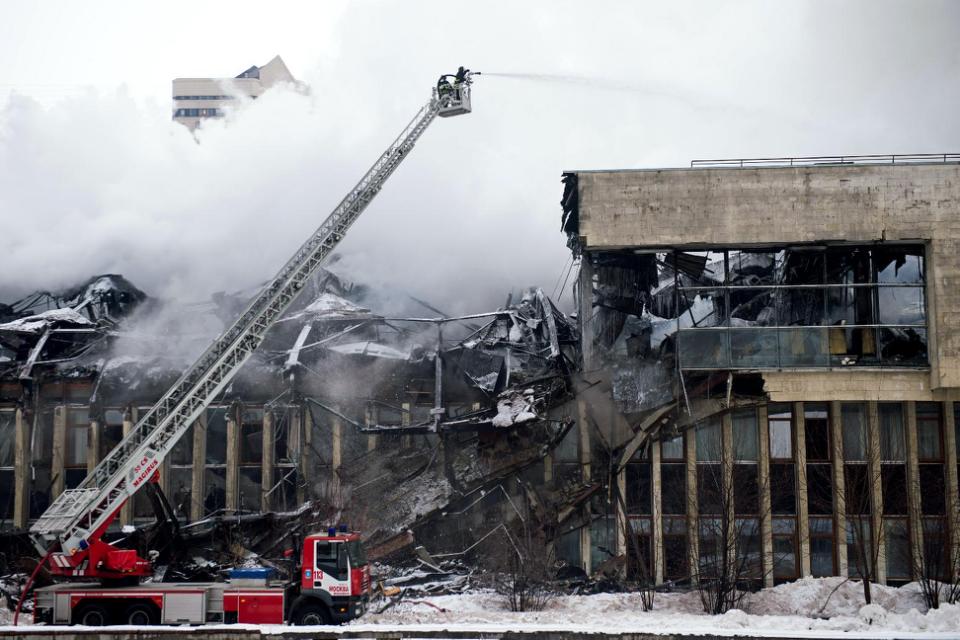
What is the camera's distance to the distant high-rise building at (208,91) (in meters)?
90.2

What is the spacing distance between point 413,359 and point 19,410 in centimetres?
1038

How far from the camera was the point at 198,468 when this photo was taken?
2455 cm

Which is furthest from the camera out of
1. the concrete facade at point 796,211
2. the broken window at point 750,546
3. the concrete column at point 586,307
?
the concrete column at point 586,307

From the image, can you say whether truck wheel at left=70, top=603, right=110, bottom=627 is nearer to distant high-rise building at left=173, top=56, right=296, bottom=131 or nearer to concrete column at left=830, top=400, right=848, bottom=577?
concrete column at left=830, top=400, right=848, bottom=577

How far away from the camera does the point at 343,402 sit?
24.9 meters

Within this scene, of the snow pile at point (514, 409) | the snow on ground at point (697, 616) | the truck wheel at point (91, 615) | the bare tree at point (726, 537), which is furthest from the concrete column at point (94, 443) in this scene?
the bare tree at point (726, 537)

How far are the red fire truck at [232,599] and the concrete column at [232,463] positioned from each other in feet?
19.9

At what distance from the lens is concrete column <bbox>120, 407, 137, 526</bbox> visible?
2427cm

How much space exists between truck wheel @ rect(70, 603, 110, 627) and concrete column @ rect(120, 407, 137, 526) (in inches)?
248

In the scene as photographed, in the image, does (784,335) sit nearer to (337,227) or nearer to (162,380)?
(337,227)

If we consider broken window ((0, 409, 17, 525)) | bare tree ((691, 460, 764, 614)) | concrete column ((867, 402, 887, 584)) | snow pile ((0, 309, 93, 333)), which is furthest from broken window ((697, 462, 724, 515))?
broken window ((0, 409, 17, 525))

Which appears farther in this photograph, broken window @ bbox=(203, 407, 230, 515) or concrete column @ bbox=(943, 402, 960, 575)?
broken window @ bbox=(203, 407, 230, 515)

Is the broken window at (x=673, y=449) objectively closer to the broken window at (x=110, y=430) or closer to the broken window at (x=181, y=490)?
the broken window at (x=181, y=490)

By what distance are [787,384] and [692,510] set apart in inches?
156
